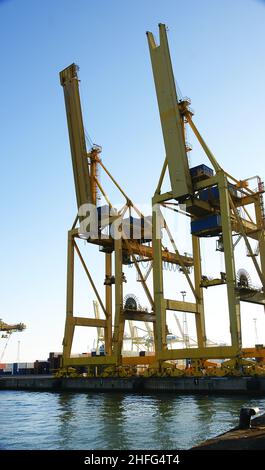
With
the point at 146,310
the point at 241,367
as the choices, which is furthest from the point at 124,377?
the point at 241,367

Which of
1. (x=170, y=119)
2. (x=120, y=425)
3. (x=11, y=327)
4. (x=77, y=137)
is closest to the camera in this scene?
(x=120, y=425)

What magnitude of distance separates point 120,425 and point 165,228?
2600 centimetres

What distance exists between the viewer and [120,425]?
17.4 meters

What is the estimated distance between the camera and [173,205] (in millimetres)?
36594

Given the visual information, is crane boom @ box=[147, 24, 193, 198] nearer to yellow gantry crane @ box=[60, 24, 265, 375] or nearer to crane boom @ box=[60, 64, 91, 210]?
yellow gantry crane @ box=[60, 24, 265, 375]

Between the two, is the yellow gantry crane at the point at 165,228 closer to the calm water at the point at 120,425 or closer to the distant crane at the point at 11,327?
the calm water at the point at 120,425

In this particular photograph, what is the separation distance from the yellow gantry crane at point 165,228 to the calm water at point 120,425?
31.4ft

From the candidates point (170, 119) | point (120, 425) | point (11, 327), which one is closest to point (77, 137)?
point (170, 119)

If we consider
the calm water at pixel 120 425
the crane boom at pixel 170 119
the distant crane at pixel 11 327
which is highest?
the crane boom at pixel 170 119

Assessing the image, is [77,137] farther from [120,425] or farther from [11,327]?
[11,327]

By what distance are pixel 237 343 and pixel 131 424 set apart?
1407 centimetres

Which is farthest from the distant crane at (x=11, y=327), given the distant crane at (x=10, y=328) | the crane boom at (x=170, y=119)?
the crane boom at (x=170, y=119)

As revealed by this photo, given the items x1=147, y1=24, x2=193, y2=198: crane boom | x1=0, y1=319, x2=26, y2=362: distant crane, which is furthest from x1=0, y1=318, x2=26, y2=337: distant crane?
x1=147, y1=24, x2=193, y2=198: crane boom

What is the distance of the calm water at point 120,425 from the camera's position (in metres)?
13.8
